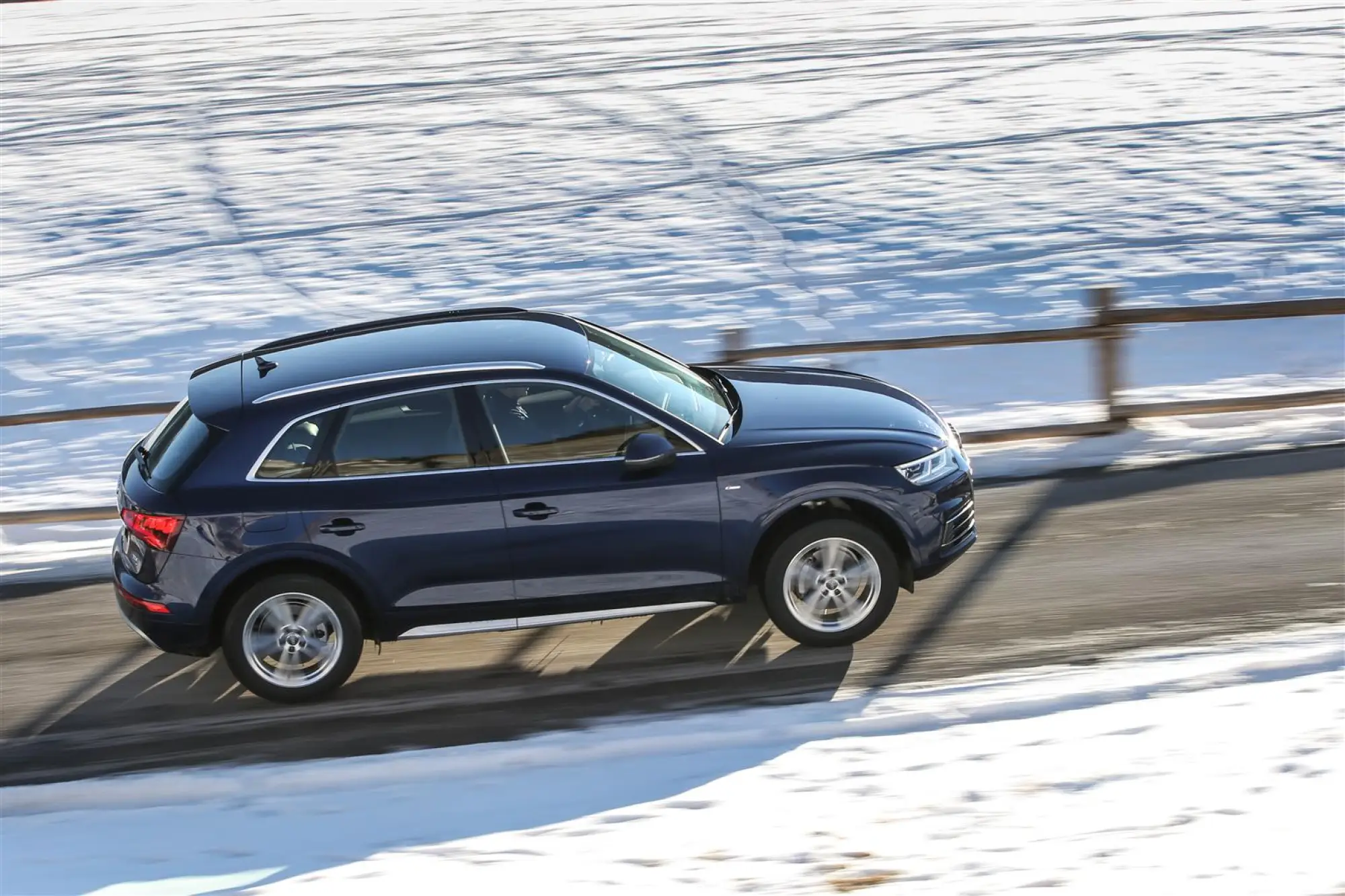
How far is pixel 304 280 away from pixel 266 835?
37.6ft

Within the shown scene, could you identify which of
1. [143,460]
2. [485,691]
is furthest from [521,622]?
[143,460]

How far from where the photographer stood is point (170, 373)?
47.9 ft

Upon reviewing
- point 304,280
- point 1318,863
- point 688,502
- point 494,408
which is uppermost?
point 304,280

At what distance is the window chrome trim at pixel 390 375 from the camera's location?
712cm

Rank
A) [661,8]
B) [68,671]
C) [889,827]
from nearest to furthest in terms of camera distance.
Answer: [889,827] → [68,671] → [661,8]

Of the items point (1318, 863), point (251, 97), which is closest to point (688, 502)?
point (1318, 863)

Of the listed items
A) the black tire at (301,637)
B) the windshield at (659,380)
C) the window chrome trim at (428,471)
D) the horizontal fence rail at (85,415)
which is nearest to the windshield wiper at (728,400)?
the windshield at (659,380)

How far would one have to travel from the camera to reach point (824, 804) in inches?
242

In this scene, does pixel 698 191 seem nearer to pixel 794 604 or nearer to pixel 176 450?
pixel 794 604

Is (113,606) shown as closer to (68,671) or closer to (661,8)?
(68,671)

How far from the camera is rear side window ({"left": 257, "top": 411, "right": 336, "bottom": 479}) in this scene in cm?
705

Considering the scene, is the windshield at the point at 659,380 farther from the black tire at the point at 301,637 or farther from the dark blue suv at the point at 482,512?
the black tire at the point at 301,637

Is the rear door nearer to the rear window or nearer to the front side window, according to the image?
the front side window

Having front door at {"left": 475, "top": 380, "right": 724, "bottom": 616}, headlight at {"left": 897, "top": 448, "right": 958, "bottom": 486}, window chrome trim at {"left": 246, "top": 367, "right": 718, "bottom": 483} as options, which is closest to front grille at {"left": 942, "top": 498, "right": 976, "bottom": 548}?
headlight at {"left": 897, "top": 448, "right": 958, "bottom": 486}
